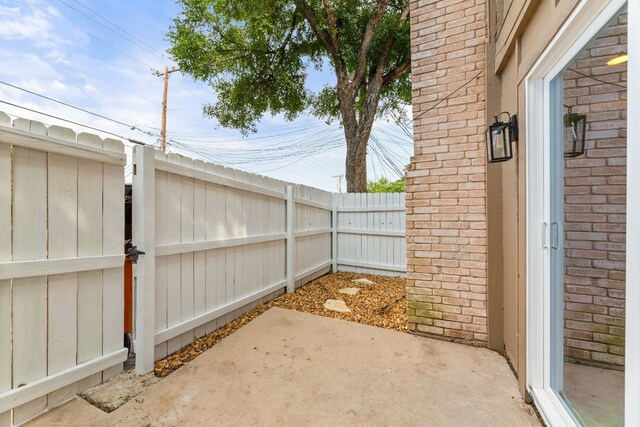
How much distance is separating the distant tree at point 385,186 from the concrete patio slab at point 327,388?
13.5m

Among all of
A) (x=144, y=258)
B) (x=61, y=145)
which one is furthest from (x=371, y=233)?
(x=61, y=145)

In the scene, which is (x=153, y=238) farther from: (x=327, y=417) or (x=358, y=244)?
(x=358, y=244)

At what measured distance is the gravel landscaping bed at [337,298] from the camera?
2.39m

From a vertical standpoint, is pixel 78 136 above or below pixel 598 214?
above

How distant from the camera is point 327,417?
1620mm

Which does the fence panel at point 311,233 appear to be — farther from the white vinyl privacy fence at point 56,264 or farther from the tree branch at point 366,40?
the tree branch at point 366,40

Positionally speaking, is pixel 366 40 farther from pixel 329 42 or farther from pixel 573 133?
pixel 573 133

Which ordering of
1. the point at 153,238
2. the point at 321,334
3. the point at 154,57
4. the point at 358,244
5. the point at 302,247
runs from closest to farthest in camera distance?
the point at 153,238
the point at 321,334
the point at 302,247
the point at 358,244
the point at 154,57

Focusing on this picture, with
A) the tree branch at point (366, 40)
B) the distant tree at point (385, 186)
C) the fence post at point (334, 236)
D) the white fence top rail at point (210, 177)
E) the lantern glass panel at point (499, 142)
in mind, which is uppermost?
the tree branch at point (366, 40)

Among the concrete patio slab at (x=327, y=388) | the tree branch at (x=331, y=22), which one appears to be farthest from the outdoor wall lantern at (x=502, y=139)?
the tree branch at (x=331, y=22)

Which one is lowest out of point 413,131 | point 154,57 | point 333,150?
point 413,131

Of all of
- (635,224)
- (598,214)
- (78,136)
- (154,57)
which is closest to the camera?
(635,224)

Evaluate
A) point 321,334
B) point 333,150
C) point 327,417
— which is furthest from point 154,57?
point 327,417

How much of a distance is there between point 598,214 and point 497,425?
1265mm
